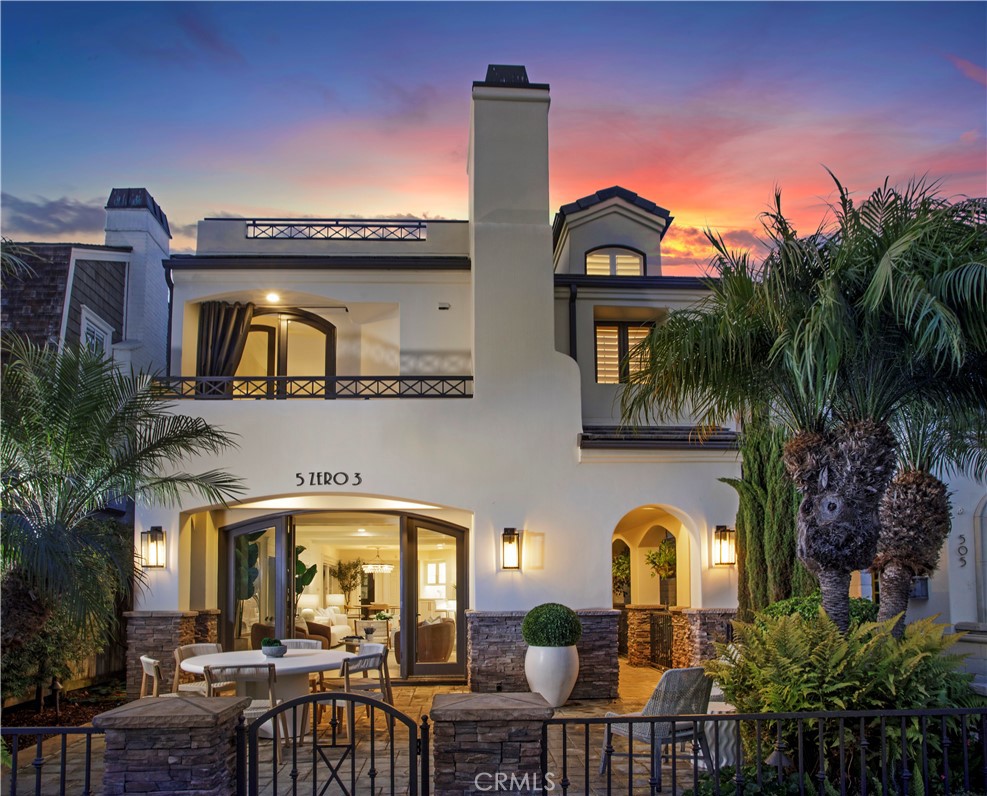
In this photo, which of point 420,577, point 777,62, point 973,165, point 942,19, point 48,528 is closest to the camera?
point 48,528

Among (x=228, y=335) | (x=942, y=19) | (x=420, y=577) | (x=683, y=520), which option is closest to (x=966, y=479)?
(x=683, y=520)

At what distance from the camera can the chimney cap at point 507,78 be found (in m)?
15.2

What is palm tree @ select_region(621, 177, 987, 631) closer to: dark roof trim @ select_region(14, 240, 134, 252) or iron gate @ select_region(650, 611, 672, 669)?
iron gate @ select_region(650, 611, 672, 669)

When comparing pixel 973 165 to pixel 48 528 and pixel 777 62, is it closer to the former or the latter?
pixel 777 62

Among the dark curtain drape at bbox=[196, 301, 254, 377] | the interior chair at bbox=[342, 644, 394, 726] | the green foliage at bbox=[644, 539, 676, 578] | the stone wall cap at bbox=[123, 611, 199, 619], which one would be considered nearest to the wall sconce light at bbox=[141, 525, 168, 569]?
the stone wall cap at bbox=[123, 611, 199, 619]

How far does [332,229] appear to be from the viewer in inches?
674

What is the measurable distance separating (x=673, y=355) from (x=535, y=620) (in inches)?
205

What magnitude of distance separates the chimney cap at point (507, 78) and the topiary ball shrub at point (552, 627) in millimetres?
8040

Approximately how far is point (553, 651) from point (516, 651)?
127 centimetres

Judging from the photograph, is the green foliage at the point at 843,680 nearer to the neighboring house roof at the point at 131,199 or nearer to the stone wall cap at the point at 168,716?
the stone wall cap at the point at 168,716

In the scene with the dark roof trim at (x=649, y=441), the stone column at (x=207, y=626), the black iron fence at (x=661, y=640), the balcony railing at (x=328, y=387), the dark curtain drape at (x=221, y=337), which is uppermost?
the dark curtain drape at (x=221, y=337)

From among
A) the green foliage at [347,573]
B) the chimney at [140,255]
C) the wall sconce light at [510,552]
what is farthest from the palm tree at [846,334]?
the chimney at [140,255]

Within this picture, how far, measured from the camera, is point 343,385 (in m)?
15.9

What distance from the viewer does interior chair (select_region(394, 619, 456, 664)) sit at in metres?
15.2
